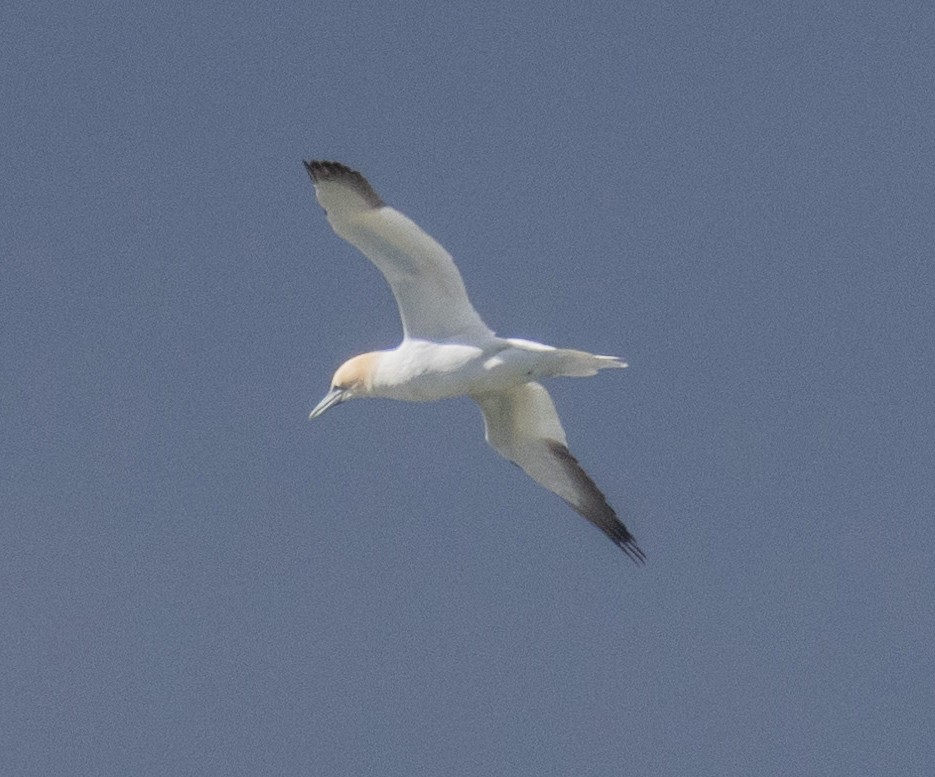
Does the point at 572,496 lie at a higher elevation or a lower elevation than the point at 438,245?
lower

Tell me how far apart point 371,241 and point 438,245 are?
0.65 meters

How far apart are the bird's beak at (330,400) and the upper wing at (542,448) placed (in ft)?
4.34

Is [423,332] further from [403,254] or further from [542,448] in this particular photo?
[542,448]

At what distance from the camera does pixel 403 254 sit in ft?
71.9

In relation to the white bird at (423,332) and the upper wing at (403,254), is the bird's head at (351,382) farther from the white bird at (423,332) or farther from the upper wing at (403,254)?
the upper wing at (403,254)

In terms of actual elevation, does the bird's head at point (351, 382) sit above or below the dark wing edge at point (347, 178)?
below

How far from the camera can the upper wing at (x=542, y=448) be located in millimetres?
23609

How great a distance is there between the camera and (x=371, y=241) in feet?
72.0

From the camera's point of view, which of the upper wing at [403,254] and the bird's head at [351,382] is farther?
the bird's head at [351,382]

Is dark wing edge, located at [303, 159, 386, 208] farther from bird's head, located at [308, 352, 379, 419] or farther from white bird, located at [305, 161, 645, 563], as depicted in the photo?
bird's head, located at [308, 352, 379, 419]

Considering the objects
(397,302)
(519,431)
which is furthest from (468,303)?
(519,431)

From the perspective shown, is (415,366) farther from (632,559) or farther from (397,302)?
(632,559)

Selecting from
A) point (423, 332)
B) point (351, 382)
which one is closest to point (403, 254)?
point (423, 332)

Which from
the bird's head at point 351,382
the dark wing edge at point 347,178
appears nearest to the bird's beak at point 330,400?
the bird's head at point 351,382
